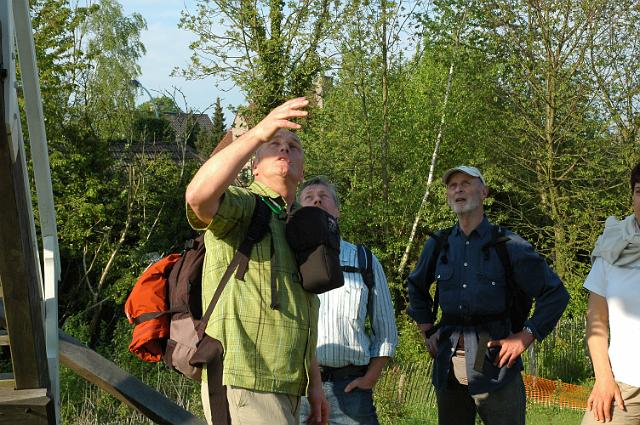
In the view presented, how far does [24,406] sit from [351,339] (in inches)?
70.0

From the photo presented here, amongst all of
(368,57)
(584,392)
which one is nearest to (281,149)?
(584,392)

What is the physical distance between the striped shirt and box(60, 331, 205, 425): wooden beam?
2.72ft

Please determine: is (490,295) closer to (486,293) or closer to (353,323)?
(486,293)

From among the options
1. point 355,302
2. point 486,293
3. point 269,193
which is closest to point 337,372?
point 355,302

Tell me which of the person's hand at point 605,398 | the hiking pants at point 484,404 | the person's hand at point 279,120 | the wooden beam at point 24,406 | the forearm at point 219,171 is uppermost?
the person's hand at point 279,120

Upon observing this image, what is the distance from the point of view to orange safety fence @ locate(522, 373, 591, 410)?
11.1 meters

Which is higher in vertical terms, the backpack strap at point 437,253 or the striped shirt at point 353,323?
the backpack strap at point 437,253

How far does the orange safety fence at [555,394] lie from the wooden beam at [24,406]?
8285 mm

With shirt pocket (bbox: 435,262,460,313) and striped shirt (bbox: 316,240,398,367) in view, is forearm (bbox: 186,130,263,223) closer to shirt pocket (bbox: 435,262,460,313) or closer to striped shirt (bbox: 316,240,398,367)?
striped shirt (bbox: 316,240,398,367)

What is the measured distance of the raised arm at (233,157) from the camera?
9.37 feet

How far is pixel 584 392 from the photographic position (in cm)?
1184

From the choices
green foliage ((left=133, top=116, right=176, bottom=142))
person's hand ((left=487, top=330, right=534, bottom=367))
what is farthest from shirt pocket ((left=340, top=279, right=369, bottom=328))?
green foliage ((left=133, top=116, right=176, bottom=142))

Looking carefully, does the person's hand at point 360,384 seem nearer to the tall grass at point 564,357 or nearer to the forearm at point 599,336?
the forearm at point 599,336

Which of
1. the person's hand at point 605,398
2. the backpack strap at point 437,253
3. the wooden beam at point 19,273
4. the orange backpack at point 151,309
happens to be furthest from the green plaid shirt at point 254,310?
the backpack strap at point 437,253
